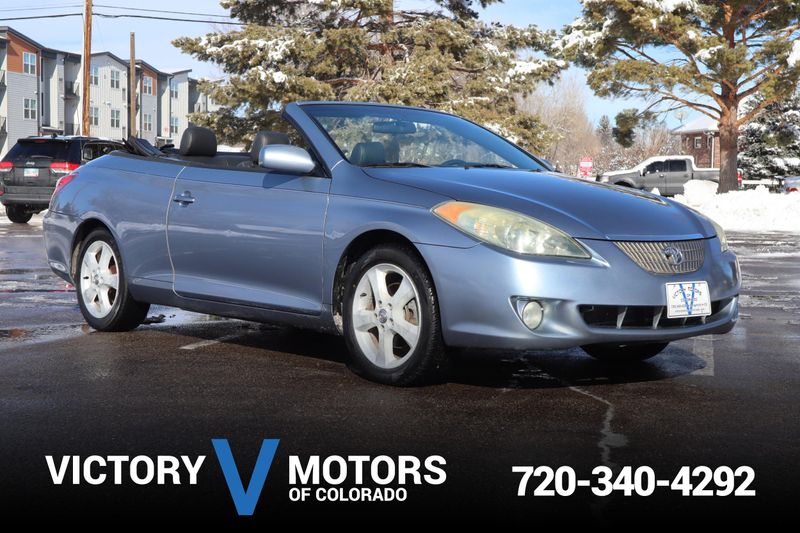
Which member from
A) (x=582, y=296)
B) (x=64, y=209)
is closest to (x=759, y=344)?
(x=582, y=296)

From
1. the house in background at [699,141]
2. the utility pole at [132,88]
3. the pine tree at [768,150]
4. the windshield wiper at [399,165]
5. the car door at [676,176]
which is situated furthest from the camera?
the house in background at [699,141]

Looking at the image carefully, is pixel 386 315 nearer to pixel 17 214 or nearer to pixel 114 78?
pixel 17 214

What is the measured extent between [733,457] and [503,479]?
0.95 metres

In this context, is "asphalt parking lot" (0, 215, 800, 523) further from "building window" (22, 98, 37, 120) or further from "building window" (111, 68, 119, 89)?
"building window" (111, 68, 119, 89)

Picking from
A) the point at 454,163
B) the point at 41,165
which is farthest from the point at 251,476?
the point at 41,165

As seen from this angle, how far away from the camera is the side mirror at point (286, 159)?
6121 mm

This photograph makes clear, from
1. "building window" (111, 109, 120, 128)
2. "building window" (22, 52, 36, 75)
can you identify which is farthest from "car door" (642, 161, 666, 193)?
"building window" (111, 109, 120, 128)

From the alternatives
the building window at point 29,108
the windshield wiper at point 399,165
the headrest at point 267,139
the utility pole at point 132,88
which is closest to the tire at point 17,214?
the headrest at point 267,139

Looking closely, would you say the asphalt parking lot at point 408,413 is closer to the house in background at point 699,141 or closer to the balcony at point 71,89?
the balcony at point 71,89

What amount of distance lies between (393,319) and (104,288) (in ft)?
9.05

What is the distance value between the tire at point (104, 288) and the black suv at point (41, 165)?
53.7 ft

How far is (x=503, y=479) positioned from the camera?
3.96 m

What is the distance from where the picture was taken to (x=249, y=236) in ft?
21.1

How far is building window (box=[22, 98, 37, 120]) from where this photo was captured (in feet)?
251
